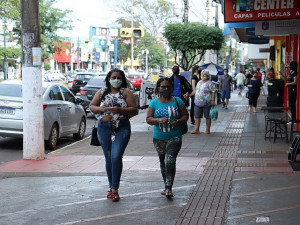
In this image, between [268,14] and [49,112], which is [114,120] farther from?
[268,14]

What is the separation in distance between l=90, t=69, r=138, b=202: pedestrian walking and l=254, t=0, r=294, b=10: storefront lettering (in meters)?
6.23

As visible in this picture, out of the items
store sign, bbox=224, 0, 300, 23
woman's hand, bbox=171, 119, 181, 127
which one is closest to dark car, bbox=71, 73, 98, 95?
store sign, bbox=224, 0, 300, 23

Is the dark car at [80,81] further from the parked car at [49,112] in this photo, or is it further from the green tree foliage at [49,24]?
the parked car at [49,112]

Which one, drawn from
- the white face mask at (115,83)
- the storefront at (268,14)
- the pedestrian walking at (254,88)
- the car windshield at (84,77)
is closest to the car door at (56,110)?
the storefront at (268,14)

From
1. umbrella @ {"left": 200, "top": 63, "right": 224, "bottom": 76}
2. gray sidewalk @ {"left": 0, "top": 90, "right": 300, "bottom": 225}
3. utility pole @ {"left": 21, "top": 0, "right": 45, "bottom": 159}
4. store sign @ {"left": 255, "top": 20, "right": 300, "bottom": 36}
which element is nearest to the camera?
gray sidewalk @ {"left": 0, "top": 90, "right": 300, "bottom": 225}

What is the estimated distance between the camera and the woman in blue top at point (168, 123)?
7273 millimetres

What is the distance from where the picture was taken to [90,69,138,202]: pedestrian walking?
7.24 m

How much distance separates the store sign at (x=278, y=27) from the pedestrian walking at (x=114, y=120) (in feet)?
23.6

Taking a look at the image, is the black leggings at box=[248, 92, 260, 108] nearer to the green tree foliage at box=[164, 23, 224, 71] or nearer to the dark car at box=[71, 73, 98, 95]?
the green tree foliage at box=[164, 23, 224, 71]

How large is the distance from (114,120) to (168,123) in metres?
0.71

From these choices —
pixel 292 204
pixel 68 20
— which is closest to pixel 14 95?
pixel 292 204

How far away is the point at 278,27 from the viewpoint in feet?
44.7

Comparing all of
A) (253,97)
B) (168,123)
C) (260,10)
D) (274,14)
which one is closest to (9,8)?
(253,97)

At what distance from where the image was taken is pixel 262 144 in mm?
12445
